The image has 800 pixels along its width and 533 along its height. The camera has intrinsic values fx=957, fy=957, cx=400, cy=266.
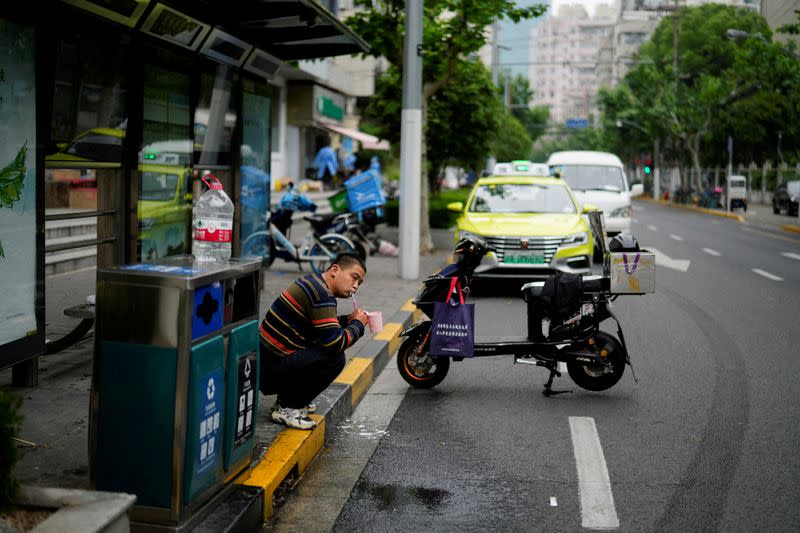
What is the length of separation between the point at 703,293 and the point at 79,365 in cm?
927

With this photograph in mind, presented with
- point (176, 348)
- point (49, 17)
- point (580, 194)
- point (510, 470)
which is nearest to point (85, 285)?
point (49, 17)

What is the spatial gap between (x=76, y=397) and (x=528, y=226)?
8.12 m

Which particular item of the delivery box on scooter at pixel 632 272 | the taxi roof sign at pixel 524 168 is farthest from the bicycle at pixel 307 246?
the taxi roof sign at pixel 524 168

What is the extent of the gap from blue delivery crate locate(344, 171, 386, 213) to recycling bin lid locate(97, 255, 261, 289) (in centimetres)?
1118

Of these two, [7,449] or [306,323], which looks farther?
[306,323]

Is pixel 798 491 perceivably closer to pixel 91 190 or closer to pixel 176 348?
pixel 176 348

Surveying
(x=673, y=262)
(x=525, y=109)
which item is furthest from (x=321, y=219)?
(x=525, y=109)

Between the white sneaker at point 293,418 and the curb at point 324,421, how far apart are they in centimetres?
4

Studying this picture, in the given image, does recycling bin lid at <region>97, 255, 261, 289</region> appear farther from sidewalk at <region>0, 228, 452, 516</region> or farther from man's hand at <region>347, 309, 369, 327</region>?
man's hand at <region>347, 309, 369, 327</region>

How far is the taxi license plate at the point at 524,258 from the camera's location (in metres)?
12.9

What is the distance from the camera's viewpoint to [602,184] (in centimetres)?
2220

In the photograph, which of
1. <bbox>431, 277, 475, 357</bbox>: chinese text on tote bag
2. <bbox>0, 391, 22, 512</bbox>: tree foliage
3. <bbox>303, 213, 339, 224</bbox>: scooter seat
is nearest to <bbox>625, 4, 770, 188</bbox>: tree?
<bbox>303, 213, 339, 224</bbox>: scooter seat

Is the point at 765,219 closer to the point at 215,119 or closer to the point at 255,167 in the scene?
the point at 255,167

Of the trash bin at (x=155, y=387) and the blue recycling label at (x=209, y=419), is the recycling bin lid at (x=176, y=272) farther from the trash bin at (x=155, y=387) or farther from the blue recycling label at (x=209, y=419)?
the blue recycling label at (x=209, y=419)
